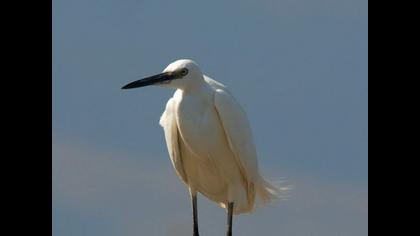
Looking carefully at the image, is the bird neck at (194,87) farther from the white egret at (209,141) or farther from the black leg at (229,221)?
the black leg at (229,221)

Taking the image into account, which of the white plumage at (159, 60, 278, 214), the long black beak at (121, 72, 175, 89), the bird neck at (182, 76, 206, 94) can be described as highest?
the long black beak at (121, 72, 175, 89)

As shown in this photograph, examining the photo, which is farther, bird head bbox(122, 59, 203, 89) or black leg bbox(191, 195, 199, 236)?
black leg bbox(191, 195, 199, 236)

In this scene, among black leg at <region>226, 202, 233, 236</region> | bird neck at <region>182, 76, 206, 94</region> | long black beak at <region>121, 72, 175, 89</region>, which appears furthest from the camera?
black leg at <region>226, 202, 233, 236</region>

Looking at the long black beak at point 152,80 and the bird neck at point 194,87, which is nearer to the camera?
the long black beak at point 152,80

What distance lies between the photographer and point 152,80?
27.0 feet

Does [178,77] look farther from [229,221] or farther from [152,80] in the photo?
[229,221]

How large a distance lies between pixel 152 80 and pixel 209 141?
0.80 m

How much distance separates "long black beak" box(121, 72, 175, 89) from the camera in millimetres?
8227

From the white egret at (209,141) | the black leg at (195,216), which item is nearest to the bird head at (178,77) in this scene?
the white egret at (209,141)

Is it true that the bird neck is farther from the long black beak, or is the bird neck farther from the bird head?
the long black beak

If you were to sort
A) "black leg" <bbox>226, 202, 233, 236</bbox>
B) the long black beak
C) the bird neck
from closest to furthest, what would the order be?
1. the long black beak
2. the bird neck
3. "black leg" <bbox>226, 202, 233, 236</bbox>

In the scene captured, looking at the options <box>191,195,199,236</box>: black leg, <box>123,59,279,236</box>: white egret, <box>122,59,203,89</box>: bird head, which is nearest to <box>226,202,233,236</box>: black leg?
<box>123,59,279,236</box>: white egret

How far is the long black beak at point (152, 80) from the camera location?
324 inches
